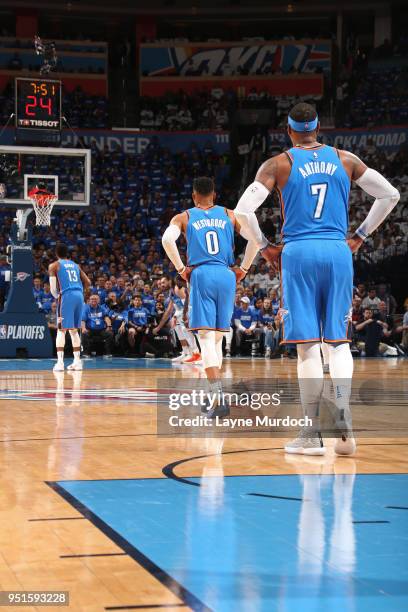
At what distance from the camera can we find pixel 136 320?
74.6 ft

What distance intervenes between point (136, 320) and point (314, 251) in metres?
16.7

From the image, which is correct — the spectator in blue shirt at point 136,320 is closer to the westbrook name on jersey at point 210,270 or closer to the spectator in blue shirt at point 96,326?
the spectator in blue shirt at point 96,326

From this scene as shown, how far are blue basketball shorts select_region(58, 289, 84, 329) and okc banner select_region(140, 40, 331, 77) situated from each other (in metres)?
23.4

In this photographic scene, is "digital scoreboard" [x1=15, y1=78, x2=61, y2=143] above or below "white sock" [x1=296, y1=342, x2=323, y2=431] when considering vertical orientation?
above

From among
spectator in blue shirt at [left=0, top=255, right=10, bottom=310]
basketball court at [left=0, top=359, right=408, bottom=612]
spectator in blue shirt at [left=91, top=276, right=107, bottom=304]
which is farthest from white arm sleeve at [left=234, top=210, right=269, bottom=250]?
spectator in blue shirt at [left=0, top=255, right=10, bottom=310]

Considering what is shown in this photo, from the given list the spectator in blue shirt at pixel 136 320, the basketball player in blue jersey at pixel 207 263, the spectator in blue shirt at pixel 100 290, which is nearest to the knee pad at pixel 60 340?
the spectator in blue shirt at pixel 136 320

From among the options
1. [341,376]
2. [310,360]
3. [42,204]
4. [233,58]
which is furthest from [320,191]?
[233,58]

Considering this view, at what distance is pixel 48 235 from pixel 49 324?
7.40 meters

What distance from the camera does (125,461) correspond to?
237 inches

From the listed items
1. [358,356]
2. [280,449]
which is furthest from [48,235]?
[280,449]

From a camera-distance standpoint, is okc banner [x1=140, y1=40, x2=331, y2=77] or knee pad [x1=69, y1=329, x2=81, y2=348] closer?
knee pad [x1=69, y1=329, x2=81, y2=348]

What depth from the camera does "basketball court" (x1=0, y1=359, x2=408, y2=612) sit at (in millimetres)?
3170

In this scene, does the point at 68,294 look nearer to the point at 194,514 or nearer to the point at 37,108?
the point at 37,108

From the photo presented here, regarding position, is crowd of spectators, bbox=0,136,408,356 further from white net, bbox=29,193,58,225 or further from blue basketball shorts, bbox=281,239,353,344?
blue basketball shorts, bbox=281,239,353,344
